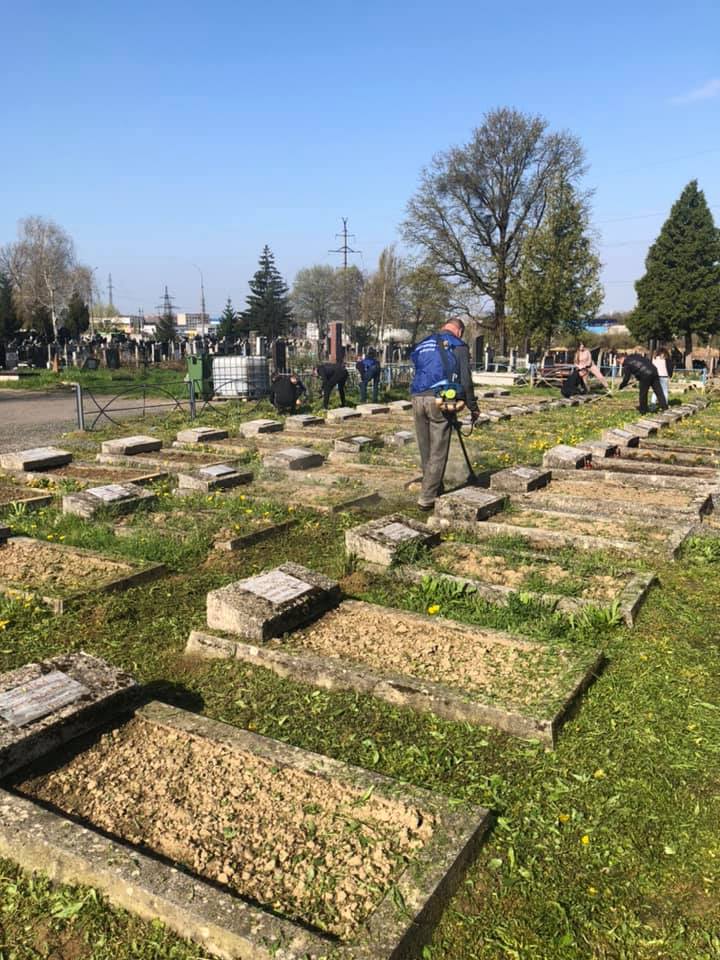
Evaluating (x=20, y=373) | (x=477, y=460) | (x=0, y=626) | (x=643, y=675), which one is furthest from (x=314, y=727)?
(x=20, y=373)

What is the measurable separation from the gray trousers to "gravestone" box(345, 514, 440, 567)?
155cm

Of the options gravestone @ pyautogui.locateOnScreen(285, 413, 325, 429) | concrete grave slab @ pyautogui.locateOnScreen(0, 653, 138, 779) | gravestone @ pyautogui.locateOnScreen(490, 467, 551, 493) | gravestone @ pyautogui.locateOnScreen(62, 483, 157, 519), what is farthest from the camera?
gravestone @ pyautogui.locateOnScreen(285, 413, 325, 429)

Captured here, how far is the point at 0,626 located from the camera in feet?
16.1

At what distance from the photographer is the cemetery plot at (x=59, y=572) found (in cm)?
A: 546

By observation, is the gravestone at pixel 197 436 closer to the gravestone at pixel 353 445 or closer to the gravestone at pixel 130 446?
the gravestone at pixel 130 446

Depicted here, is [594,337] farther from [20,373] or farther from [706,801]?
[706,801]

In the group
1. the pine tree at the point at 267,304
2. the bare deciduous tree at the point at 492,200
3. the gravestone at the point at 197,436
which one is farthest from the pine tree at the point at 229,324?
the gravestone at the point at 197,436

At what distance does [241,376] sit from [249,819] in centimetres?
1835

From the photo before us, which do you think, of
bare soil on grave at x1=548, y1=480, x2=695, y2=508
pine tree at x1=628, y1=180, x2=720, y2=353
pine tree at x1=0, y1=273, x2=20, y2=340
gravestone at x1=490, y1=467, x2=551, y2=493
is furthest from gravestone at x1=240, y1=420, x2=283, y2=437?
pine tree at x1=0, y1=273, x2=20, y2=340

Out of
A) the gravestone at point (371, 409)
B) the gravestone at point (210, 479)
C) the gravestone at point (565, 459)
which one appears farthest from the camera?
the gravestone at point (371, 409)

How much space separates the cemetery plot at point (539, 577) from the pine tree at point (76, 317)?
5574 cm

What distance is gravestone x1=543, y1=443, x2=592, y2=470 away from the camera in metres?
10.1

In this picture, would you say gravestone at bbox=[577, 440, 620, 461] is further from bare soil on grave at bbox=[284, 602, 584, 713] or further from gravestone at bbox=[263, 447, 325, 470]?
bare soil on grave at bbox=[284, 602, 584, 713]

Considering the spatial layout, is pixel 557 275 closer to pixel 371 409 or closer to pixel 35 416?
pixel 371 409
